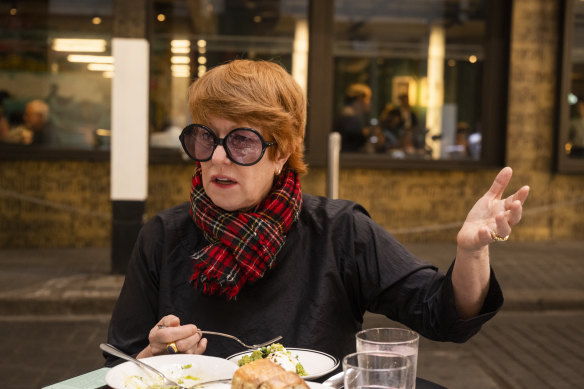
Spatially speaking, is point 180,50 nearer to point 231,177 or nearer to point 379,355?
point 231,177

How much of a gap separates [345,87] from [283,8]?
4.10 ft

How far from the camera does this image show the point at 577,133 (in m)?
10.7

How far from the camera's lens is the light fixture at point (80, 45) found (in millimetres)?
9977

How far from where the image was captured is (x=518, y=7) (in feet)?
34.1

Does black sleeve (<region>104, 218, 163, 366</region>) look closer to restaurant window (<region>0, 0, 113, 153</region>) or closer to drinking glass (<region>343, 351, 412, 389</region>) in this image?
drinking glass (<region>343, 351, 412, 389</region>)

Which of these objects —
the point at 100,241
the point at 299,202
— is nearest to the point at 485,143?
the point at 100,241

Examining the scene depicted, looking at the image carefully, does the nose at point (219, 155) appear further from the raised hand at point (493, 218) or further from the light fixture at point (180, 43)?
the light fixture at point (180, 43)

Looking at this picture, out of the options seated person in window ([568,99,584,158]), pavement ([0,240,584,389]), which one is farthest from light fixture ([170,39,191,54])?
seated person in window ([568,99,584,158])

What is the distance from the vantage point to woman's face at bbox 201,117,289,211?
7.91 ft

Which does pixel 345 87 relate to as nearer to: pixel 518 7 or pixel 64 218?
pixel 518 7

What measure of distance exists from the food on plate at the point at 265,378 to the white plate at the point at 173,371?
21cm

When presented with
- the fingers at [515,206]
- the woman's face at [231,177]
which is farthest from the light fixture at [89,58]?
the fingers at [515,206]

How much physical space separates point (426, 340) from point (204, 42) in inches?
209

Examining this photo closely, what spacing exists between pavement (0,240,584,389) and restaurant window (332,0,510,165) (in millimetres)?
1587
